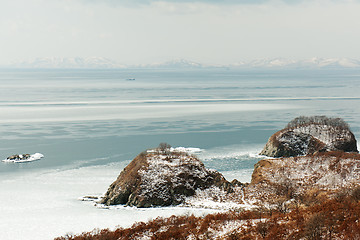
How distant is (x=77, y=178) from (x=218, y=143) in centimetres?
2601

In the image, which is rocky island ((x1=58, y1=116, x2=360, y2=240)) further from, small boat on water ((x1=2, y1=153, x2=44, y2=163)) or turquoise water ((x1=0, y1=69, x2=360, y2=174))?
small boat on water ((x1=2, y1=153, x2=44, y2=163))

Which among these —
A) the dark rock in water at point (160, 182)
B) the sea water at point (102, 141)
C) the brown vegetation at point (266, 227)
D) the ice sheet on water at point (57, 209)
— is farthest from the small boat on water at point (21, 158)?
the brown vegetation at point (266, 227)

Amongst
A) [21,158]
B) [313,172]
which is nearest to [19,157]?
[21,158]

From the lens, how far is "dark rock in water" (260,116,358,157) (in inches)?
2124

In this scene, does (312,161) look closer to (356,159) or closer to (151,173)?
(356,159)

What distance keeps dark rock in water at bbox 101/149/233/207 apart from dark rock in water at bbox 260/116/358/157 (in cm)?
1830

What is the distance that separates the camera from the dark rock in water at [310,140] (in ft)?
177

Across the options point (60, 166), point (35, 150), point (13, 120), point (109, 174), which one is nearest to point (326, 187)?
point (109, 174)

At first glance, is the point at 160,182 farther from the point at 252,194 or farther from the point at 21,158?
the point at 21,158

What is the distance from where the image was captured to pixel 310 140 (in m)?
55.7

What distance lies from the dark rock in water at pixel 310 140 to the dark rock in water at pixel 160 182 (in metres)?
18.3

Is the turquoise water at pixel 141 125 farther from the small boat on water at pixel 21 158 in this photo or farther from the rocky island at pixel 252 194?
the rocky island at pixel 252 194

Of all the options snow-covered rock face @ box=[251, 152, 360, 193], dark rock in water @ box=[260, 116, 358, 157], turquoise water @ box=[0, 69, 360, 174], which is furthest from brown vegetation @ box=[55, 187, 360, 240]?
dark rock in water @ box=[260, 116, 358, 157]

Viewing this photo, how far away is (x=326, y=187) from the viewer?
3584cm
